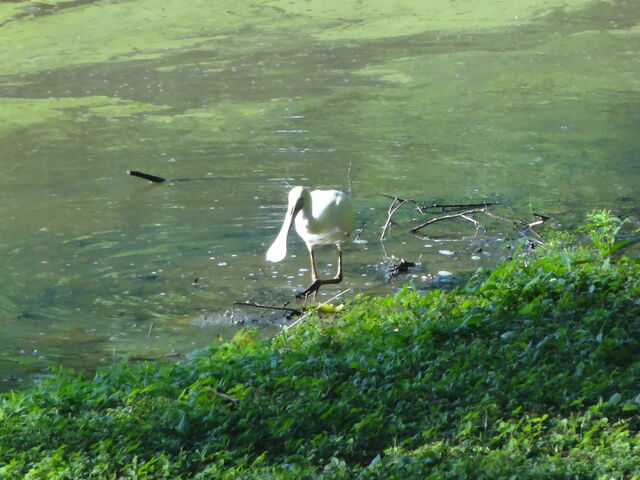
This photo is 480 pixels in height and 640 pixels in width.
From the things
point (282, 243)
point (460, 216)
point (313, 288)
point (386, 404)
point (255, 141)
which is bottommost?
point (255, 141)

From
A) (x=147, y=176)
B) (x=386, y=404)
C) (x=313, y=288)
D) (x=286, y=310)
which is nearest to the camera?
(x=386, y=404)

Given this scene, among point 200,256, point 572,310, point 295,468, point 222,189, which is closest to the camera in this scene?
point 295,468

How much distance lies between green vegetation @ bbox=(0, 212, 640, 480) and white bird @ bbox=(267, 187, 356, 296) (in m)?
1.91

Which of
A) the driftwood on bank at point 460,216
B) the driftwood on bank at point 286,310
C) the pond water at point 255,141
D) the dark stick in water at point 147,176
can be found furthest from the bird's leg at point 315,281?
the dark stick in water at point 147,176

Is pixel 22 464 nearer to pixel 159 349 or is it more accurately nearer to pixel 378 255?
pixel 159 349

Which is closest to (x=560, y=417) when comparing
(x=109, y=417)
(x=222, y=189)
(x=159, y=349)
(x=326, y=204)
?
(x=109, y=417)

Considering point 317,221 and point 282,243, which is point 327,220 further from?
point 282,243

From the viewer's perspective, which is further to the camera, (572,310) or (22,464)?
(572,310)

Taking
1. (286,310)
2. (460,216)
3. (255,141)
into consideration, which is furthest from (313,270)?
A: (255,141)

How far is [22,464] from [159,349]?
2268 mm

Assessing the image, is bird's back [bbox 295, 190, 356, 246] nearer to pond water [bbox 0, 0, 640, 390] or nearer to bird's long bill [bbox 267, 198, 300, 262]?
bird's long bill [bbox 267, 198, 300, 262]

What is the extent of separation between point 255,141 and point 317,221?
416cm

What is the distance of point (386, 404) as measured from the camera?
434 cm

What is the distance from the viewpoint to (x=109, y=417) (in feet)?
14.3
